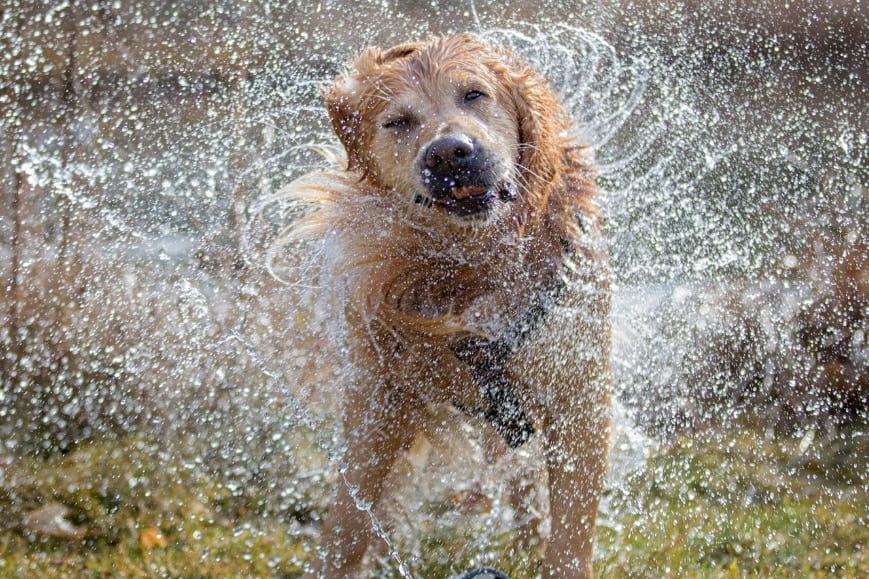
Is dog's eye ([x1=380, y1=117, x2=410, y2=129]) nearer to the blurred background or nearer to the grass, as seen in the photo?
the blurred background

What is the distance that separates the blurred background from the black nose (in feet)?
2.42

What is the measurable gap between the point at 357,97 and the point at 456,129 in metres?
0.47

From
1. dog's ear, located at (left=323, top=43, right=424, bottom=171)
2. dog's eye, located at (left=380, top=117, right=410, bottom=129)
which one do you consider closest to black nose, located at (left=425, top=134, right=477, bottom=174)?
dog's eye, located at (left=380, top=117, right=410, bottom=129)

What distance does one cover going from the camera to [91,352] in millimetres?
4199

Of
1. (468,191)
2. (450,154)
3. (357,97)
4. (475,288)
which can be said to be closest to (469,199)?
(468,191)

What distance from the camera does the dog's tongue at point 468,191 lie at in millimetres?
2588

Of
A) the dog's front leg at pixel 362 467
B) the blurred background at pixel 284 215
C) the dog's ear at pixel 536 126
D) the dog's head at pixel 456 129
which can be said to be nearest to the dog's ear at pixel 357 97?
the dog's head at pixel 456 129

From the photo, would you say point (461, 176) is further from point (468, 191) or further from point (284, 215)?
point (284, 215)

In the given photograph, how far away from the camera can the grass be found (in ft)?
9.78

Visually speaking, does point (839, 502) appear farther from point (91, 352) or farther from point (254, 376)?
point (91, 352)

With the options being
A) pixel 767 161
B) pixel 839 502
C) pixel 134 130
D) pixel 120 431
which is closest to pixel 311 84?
pixel 134 130

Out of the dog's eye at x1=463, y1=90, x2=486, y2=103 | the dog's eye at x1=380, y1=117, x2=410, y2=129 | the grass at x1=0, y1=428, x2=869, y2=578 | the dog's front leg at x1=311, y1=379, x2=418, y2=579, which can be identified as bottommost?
the grass at x1=0, y1=428, x2=869, y2=578

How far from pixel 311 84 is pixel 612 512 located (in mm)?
3245

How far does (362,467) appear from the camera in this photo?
9.32 ft
